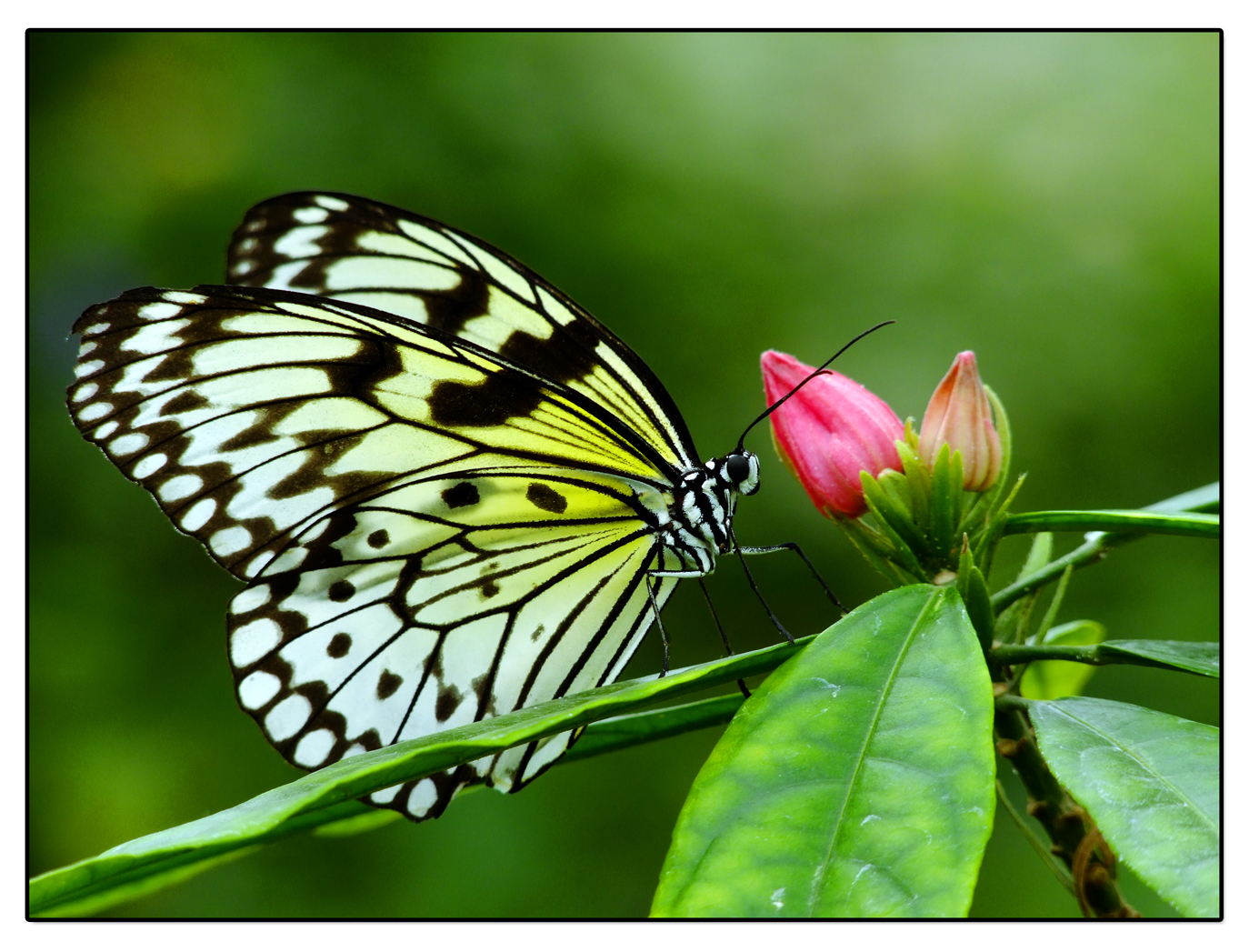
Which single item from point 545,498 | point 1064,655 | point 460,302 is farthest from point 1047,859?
point 460,302

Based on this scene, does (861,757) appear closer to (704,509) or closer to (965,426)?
(965,426)

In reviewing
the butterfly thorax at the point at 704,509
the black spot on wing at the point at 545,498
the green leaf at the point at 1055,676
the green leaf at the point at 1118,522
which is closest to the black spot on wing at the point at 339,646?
the black spot on wing at the point at 545,498

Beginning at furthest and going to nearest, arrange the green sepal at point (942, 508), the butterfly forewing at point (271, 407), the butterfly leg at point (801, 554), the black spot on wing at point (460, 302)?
the black spot on wing at point (460, 302) → the butterfly forewing at point (271, 407) → the butterfly leg at point (801, 554) → the green sepal at point (942, 508)

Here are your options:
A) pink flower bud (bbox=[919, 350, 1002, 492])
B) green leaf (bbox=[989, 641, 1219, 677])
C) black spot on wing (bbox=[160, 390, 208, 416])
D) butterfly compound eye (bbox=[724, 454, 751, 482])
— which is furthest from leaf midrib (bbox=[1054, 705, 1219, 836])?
black spot on wing (bbox=[160, 390, 208, 416])

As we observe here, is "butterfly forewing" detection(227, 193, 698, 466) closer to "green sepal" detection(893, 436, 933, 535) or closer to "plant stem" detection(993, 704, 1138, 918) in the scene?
"green sepal" detection(893, 436, 933, 535)

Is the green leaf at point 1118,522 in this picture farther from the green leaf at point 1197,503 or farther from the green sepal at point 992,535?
the green leaf at point 1197,503
